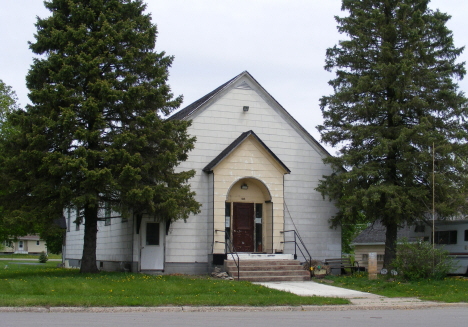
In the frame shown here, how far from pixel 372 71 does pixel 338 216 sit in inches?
251

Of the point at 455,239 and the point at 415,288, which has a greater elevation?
the point at 455,239

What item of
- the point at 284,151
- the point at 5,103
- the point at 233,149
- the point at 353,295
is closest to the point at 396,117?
the point at 284,151

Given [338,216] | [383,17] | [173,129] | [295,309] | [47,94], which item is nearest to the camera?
[295,309]

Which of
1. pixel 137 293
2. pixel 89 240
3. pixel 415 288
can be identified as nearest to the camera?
pixel 137 293

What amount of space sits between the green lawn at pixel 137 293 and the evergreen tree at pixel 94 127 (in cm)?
241

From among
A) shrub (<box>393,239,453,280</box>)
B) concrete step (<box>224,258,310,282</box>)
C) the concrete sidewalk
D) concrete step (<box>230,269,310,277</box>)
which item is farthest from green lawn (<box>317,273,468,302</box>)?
concrete step (<box>224,258,310,282</box>)

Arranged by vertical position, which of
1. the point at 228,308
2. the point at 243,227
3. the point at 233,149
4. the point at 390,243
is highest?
the point at 233,149

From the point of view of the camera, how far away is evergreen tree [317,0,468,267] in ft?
65.9

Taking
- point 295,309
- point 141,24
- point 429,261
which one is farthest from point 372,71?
point 295,309

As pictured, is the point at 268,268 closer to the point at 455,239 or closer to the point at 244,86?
the point at 244,86

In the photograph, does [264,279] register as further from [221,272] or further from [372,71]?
[372,71]

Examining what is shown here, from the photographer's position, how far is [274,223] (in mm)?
21953

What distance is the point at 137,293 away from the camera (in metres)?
13.9

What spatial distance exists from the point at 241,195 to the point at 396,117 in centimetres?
721
